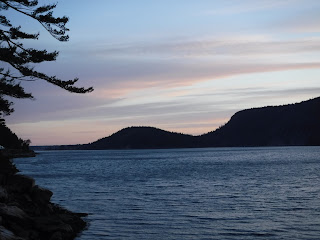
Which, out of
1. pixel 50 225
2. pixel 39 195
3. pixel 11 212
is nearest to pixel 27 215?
pixel 11 212

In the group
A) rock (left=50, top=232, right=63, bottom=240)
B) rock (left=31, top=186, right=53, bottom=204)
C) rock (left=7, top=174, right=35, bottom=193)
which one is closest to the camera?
rock (left=50, top=232, right=63, bottom=240)

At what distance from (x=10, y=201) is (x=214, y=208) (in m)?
15.5

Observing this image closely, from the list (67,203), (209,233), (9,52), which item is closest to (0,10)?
(9,52)

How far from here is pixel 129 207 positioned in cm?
3356

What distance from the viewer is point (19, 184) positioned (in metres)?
26.3

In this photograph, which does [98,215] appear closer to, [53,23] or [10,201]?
[10,201]

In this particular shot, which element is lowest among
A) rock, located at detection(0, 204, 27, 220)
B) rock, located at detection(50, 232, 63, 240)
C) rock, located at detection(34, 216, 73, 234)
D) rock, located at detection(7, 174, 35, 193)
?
rock, located at detection(50, 232, 63, 240)

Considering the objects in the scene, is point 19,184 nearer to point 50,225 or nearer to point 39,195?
point 39,195

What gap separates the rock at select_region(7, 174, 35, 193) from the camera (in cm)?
2594

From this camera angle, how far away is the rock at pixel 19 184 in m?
25.9

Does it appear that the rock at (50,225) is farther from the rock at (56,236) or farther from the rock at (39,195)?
the rock at (39,195)

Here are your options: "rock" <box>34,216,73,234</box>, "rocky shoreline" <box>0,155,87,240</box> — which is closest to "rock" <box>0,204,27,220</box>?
"rocky shoreline" <box>0,155,87,240</box>

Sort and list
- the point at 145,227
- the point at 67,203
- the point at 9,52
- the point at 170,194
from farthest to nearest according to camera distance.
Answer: the point at 170,194 → the point at 67,203 → the point at 145,227 → the point at 9,52

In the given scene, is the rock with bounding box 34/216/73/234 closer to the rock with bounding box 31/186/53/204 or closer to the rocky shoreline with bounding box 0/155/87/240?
the rocky shoreline with bounding box 0/155/87/240
